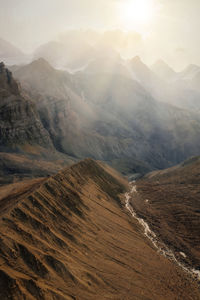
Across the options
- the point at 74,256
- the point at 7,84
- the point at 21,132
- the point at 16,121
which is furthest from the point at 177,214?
the point at 7,84

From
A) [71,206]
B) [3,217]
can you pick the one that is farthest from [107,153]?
[3,217]

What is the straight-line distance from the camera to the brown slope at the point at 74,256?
11.2 m

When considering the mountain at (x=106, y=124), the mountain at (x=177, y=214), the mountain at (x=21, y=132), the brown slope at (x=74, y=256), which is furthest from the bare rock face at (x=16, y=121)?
the brown slope at (x=74, y=256)

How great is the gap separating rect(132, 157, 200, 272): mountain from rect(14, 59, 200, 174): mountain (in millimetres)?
58249

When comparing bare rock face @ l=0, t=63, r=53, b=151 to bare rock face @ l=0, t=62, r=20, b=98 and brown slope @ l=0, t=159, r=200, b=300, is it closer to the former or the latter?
bare rock face @ l=0, t=62, r=20, b=98

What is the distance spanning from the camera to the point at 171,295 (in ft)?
51.0

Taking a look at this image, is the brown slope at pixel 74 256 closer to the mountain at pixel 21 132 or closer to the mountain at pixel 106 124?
the mountain at pixel 21 132

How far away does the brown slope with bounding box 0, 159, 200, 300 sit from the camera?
11242mm

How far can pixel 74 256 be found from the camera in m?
14.8

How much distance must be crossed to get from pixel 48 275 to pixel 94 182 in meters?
24.1

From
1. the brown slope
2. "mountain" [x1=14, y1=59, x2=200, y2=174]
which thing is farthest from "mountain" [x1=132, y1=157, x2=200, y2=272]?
"mountain" [x1=14, y1=59, x2=200, y2=174]

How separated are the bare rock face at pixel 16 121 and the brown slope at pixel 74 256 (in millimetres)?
61487

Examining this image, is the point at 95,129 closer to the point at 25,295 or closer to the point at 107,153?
the point at 107,153

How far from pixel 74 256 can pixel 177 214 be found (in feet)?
81.5
